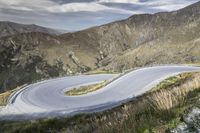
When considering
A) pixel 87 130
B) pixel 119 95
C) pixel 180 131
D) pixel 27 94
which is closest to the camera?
pixel 180 131

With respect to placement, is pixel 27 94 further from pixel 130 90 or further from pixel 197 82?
pixel 197 82

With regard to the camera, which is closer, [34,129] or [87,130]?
[87,130]

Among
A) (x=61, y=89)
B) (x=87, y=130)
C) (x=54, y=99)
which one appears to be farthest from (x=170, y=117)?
(x=61, y=89)

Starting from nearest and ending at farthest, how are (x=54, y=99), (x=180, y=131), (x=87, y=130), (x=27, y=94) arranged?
(x=180, y=131) → (x=87, y=130) → (x=54, y=99) → (x=27, y=94)

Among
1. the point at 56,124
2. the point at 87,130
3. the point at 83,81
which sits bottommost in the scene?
the point at 83,81

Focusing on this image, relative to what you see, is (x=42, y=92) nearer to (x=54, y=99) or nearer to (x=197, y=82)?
(x=54, y=99)

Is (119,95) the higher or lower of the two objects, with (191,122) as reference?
lower
